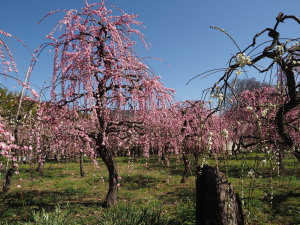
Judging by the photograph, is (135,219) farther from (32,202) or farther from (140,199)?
(32,202)

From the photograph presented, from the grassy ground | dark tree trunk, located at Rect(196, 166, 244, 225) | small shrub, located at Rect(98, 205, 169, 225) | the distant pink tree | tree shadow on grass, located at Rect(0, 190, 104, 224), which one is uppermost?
the distant pink tree

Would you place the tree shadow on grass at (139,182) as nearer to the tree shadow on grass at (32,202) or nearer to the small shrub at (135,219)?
the tree shadow on grass at (32,202)

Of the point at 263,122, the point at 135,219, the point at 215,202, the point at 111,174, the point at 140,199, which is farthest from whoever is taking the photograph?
the point at 140,199

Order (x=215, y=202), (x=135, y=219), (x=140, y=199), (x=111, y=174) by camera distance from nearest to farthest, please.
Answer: (x=215, y=202), (x=135, y=219), (x=111, y=174), (x=140, y=199)

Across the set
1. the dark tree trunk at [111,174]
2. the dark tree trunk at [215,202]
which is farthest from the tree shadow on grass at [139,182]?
the dark tree trunk at [215,202]

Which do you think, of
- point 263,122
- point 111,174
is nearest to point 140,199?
point 111,174

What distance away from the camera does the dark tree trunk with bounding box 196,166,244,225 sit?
3.60m

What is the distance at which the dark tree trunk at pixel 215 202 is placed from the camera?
3602 mm

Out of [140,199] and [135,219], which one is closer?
[135,219]

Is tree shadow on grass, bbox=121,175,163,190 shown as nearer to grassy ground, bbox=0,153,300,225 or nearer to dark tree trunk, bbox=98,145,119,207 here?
grassy ground, bbox=0,153,300,225

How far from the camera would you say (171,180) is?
1277 centimetres

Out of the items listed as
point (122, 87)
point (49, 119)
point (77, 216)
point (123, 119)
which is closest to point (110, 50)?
point (122, 87)

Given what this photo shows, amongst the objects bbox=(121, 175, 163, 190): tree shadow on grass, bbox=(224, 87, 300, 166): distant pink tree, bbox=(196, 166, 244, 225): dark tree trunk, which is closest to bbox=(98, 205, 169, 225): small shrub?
bbox=(196, 166, 244, 225): dark tree trunk

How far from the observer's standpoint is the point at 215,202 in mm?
3654
